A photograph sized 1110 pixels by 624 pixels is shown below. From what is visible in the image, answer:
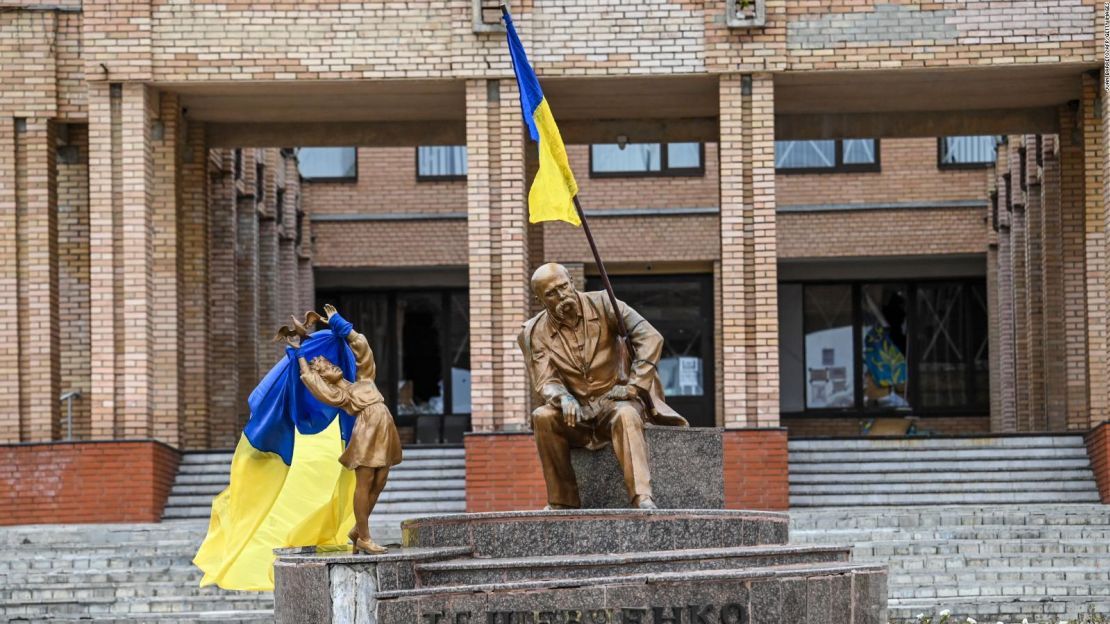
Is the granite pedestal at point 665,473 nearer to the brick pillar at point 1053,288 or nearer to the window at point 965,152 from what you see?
the brick pillar at point 1053,288

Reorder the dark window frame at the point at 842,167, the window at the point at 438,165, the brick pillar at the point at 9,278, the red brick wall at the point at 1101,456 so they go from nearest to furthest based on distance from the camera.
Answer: the red brick wall at the point at 1101,456
the brick pillar at the point at 9,278
the dark window frame at the point at 842,167
the window at the point at 438,165

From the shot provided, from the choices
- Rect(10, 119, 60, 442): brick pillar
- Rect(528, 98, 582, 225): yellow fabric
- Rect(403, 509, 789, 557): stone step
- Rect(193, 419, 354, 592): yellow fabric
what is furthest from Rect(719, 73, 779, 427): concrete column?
Rect(403, 509, 789, 557): stone step

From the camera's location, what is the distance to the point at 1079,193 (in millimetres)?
26406

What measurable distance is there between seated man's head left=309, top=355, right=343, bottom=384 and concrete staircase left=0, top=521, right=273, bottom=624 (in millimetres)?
3158

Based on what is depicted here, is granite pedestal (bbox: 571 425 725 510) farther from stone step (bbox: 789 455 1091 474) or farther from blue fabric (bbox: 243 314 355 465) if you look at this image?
stone step (bbox: 789 455 1091 474)

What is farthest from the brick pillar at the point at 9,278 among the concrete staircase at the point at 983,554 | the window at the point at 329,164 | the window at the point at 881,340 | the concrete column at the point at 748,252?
the window at the point at 881,340

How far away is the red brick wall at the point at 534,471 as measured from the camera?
23.3 meters

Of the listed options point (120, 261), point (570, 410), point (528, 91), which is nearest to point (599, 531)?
point (570, 410)

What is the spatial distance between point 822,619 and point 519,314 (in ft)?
41.3

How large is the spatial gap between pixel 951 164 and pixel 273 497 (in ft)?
68.1

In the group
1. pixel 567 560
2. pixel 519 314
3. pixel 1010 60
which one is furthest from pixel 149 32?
pixel 567 560

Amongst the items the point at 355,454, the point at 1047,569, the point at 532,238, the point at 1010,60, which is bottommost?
the point at 1047,569

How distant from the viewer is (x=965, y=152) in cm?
3488

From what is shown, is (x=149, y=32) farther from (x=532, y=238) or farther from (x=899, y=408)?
(x=899, y=408)
